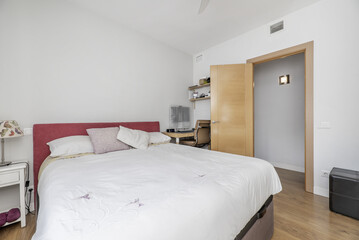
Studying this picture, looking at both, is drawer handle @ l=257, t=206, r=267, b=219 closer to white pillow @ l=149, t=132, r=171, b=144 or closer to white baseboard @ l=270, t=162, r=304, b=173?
white pillow @ l=149, t=132, r=171, b=144

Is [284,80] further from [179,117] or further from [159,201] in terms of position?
[159,201]

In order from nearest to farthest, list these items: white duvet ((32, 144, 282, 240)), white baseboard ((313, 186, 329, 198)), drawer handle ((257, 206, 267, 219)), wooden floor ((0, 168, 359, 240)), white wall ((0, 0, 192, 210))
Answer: white duvet ((32, 144, 282, 240)), drawer handle ((257, 206, 267, 219)), wooden floor ((0, 168, 359, 240)), white wall ((0, 0, 192, 210)), white baseboard ((313, 186, 329, 198))

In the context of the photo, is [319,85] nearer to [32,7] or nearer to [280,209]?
[280,209]

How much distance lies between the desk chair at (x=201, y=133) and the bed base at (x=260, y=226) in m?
1.79

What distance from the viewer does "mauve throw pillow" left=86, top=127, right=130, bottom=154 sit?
1.92m

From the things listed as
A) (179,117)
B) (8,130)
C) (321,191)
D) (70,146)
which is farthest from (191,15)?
→ (321,191)

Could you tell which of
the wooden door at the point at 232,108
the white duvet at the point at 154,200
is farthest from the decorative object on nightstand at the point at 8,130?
the wooden door at the point at 232,108

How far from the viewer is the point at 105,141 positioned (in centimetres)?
198

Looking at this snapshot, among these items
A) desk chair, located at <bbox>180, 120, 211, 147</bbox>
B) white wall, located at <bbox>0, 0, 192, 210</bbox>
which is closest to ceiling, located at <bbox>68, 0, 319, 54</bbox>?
white wall, located at <bbox>0, 0, 192, 210</bbox>

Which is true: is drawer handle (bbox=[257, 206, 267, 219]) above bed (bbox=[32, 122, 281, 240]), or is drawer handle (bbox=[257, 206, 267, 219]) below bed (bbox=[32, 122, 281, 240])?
below

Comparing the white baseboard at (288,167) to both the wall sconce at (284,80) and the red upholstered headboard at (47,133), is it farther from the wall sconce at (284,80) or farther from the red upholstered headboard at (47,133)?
the red upholstered headboard at (47,133)

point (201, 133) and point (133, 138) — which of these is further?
point (201, 133)

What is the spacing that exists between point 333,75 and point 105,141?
11.0 feet

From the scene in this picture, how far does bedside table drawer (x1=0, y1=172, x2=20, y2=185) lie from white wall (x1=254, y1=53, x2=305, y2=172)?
14.7 ft
